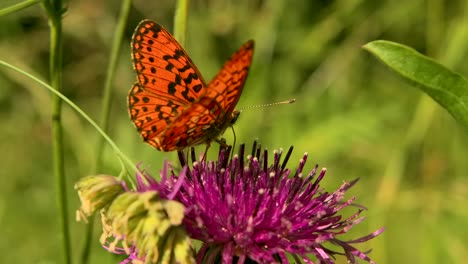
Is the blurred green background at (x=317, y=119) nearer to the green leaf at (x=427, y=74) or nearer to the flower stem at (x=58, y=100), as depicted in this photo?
the flower stem at (x=58, y=100)

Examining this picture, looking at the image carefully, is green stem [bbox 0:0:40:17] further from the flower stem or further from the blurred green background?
the blurred green background

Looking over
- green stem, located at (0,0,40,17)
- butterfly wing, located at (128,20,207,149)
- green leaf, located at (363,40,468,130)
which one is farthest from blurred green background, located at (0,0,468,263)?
green leaf, located at (363,40,468,130)

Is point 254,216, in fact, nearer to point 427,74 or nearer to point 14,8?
point 427,74

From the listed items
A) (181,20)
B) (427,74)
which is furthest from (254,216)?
(181,20)

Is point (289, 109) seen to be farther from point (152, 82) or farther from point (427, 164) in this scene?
point (152, 82)

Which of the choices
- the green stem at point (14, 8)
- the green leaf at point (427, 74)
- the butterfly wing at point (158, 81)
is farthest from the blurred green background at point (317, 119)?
the green leaf at point (427, 74)

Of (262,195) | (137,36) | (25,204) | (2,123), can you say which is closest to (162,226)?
(262,195)
